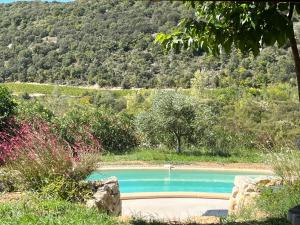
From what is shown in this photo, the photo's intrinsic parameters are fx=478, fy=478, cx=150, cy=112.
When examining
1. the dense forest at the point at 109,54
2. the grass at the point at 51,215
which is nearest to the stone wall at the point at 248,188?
the grass at the point at 51,215

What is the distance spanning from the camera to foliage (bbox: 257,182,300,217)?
569cm

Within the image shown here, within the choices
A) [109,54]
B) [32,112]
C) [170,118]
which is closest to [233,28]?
[170,118]

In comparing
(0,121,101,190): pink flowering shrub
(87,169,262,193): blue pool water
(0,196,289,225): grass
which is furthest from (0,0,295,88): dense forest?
(0,196,289,225): grass

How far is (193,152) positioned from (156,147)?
1.89 metres

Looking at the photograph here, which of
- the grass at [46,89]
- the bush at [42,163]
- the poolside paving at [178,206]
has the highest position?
the bush at [42,163]

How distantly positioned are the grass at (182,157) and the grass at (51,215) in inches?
394

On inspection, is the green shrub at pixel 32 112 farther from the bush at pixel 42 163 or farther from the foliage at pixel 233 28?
the foliage at pixel 233 28

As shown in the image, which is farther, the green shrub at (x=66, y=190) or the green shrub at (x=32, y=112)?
the green shrub at (x=32, y=112)

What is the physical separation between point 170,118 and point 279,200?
10.5 m

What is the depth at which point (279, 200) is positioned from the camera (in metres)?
6.09

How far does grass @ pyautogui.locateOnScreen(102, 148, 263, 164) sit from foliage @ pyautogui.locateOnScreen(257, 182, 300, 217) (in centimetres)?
843

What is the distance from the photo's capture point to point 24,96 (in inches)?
1394

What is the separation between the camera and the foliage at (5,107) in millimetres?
11305

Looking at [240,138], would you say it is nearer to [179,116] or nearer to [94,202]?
[179,116]
